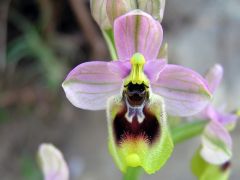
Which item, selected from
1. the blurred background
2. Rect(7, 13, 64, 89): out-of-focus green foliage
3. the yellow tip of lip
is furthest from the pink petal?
Rect(7, 13, 64, 89): out-of-focus green foliage

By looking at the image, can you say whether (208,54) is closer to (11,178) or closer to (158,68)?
(11,178)

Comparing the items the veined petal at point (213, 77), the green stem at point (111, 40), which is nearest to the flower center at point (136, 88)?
the green stem at point (111, 40)

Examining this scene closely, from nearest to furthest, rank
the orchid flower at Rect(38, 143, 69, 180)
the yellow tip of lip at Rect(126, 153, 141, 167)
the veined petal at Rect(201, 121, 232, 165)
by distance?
the yellow tip of lip at Rect(126, 153, 141, 167) < the veined petal at Rect(201, 121, 232, 165) < the orchid flower at Rect(38, 143, 69, 180)

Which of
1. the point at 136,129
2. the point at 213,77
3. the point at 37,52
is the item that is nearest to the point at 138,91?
the point at 136,129

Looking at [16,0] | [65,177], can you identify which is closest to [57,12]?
[16,0]

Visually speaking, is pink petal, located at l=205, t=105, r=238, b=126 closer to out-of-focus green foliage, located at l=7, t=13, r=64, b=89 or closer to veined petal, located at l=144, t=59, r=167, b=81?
veined petal, located at l=144, t=59, r=167, b=81

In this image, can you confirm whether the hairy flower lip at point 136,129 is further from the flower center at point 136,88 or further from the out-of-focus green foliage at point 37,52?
the out-of-focus green foliage at point 37,52
